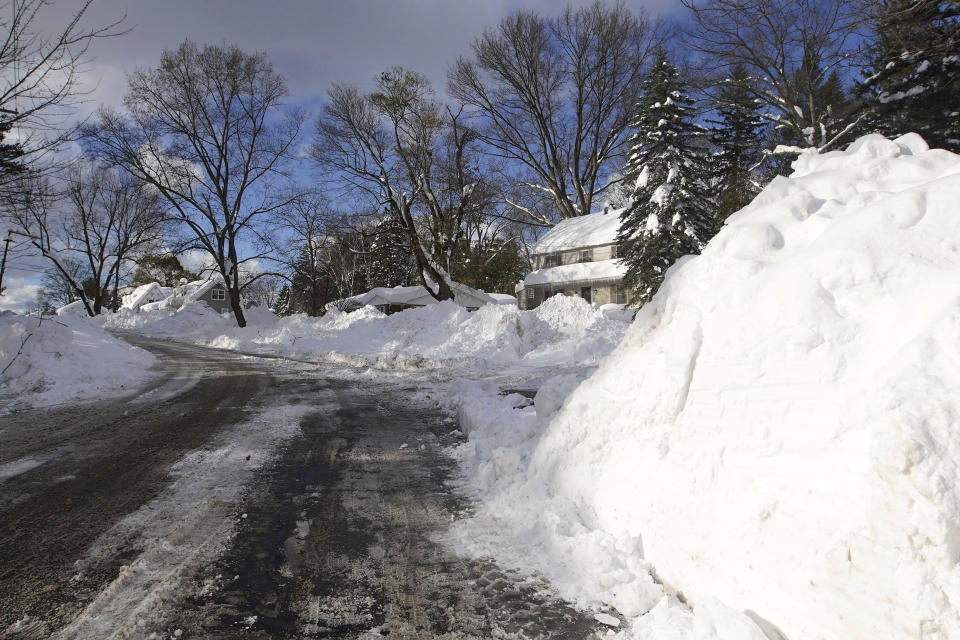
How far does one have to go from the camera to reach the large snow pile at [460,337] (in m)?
14.9

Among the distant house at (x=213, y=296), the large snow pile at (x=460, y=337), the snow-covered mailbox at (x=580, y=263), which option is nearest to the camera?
the large snow pile at (x=460, y=337)

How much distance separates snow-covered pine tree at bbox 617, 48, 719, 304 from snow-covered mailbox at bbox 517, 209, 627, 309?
9.82 metres

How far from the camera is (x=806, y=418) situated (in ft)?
8.05

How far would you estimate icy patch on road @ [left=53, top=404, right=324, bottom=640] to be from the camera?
2.53 meters

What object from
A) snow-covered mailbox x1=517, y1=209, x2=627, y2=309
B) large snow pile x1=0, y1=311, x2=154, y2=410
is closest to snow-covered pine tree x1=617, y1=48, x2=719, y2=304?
snow-covered mailbox x1=517, y1=209, x2=627, y2=309

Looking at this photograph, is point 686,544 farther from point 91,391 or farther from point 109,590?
point 91,391

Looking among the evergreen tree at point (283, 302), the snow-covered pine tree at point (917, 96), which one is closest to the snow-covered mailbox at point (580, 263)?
the snow-covered pine tree at point (917, 96)

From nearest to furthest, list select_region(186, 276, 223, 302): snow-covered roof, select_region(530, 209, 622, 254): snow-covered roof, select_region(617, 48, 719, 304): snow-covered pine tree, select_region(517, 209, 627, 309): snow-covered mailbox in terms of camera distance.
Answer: select_region(617, 48, 719, 304): snow-covered pine tree
select_region(517, 209, 627, 309): snow-covered mailbox
select_region(530, 209, 622, 254): snow-covered roof
select_region(186, 276, 223, 302): snow-covered roof

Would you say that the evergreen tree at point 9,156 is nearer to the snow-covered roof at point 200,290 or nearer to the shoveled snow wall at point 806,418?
the shoveled snow wall at point 806,418

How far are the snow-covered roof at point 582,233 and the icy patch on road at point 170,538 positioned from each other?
1231 inches

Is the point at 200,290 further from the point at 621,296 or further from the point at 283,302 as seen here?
the point at 621,296

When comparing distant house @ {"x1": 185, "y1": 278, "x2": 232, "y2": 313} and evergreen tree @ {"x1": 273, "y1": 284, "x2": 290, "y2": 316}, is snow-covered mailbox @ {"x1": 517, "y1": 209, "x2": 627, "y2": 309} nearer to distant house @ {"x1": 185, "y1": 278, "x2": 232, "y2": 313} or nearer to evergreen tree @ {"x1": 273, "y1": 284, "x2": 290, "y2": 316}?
evergreen tree @ {"x1": 273, "y1": 284, "x2": 290, "y2": 316}

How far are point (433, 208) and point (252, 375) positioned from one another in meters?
18.1

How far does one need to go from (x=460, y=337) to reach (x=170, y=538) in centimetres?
1368
